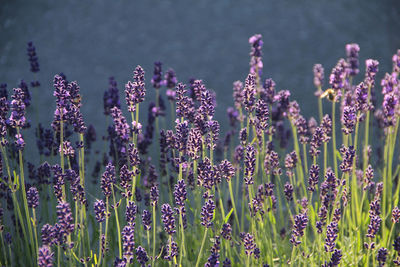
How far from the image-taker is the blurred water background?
574 centimetres

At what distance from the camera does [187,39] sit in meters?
6.02

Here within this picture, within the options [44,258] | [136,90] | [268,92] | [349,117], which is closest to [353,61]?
[268,92]

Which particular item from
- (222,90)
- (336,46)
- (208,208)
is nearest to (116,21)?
(222,90)

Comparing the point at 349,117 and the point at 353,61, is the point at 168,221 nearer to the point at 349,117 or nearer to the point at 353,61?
the point at 349,117

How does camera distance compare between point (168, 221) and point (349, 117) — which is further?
point (349, 117)

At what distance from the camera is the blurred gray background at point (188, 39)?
574 centimetres

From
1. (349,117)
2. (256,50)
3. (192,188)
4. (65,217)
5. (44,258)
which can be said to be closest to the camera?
(44,258)

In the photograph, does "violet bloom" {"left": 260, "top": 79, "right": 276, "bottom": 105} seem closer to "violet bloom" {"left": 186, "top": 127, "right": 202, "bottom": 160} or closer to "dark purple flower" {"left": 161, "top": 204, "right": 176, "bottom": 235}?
"violet bloom" {"left": 186, "top": 127, "right": 202, "bottom": 160}

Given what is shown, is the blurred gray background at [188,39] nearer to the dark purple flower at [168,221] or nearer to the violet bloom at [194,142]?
the violet bloom at [194,142]

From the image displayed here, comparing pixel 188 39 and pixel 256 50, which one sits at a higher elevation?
pixel 188 39

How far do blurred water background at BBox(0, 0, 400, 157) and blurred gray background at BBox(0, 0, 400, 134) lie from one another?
0.03 ft

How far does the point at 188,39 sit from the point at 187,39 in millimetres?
11

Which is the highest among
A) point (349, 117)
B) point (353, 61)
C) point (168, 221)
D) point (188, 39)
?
point (188, 39)

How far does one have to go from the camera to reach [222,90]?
6055 millimetres
